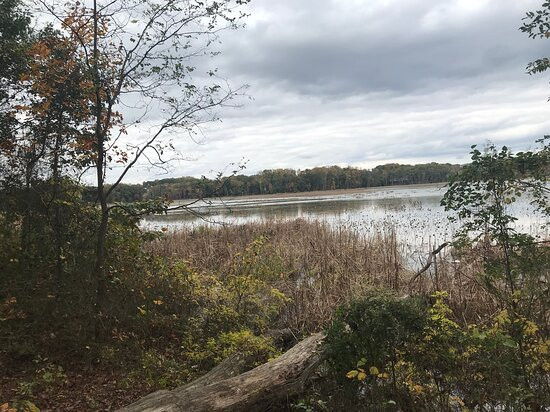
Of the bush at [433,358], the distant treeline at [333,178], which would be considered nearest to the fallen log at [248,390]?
the bush at [433,358]

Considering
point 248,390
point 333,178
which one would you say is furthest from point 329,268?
point 333,178

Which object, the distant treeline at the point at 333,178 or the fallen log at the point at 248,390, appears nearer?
the fallen log at the point at 248,390

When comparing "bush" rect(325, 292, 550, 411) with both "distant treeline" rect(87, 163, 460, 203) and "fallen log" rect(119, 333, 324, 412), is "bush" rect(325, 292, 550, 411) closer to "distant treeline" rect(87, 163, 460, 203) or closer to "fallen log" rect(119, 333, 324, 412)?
"fallen log" rect(119, 333, 324, 412)

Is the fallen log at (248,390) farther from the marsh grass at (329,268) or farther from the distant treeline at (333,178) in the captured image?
the distant treeline at (333,178)

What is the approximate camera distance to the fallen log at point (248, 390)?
12.9ft

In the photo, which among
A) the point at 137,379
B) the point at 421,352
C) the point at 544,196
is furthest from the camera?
the point at 137,379

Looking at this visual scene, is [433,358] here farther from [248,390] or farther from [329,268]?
[329,268]

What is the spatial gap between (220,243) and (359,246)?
516cm

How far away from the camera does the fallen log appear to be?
395 cm

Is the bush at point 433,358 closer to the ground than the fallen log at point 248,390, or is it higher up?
higher up

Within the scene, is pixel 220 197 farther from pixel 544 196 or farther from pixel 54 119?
pixel 544 196

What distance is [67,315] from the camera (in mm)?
6094

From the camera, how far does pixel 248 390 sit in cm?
421

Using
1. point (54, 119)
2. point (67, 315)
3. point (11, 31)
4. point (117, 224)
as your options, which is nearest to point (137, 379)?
point (67, 315)
